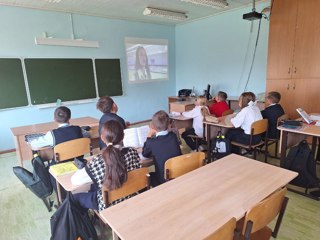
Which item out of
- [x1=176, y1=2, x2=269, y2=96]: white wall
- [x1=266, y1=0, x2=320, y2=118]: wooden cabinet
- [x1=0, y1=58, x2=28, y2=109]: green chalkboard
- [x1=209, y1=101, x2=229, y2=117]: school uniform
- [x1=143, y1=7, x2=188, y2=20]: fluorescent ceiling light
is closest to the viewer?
[x1=266, y1=0, x2=320, y2=118]: wooden cabinet

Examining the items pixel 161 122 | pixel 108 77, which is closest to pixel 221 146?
pixel 161 122

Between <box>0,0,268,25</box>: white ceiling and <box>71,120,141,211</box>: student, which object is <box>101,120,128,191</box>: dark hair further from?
<box>0,0,268,25</box>: white ceiling

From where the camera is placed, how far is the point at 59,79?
4.78 m

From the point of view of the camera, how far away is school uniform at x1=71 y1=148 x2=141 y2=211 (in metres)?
1.49

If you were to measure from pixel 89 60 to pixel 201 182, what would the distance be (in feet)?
14.9

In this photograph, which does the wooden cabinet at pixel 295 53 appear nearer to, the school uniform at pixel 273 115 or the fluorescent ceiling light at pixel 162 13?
the school uniform at pixel 273 115

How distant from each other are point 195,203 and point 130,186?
517mm

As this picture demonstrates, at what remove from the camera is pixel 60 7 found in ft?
14.4

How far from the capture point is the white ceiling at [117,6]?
4.15 m

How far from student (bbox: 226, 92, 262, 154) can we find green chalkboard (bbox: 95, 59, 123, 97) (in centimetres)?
339

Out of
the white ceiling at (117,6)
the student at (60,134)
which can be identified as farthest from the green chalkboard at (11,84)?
the student at (60,134)

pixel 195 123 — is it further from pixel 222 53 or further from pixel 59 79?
pixel 59 79

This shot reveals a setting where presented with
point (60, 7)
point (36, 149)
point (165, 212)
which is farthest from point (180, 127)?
point (60, 7)

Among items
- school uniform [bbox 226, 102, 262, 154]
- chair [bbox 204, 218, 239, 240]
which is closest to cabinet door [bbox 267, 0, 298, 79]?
school uniform [bbox 226, 102, 262, 154]
